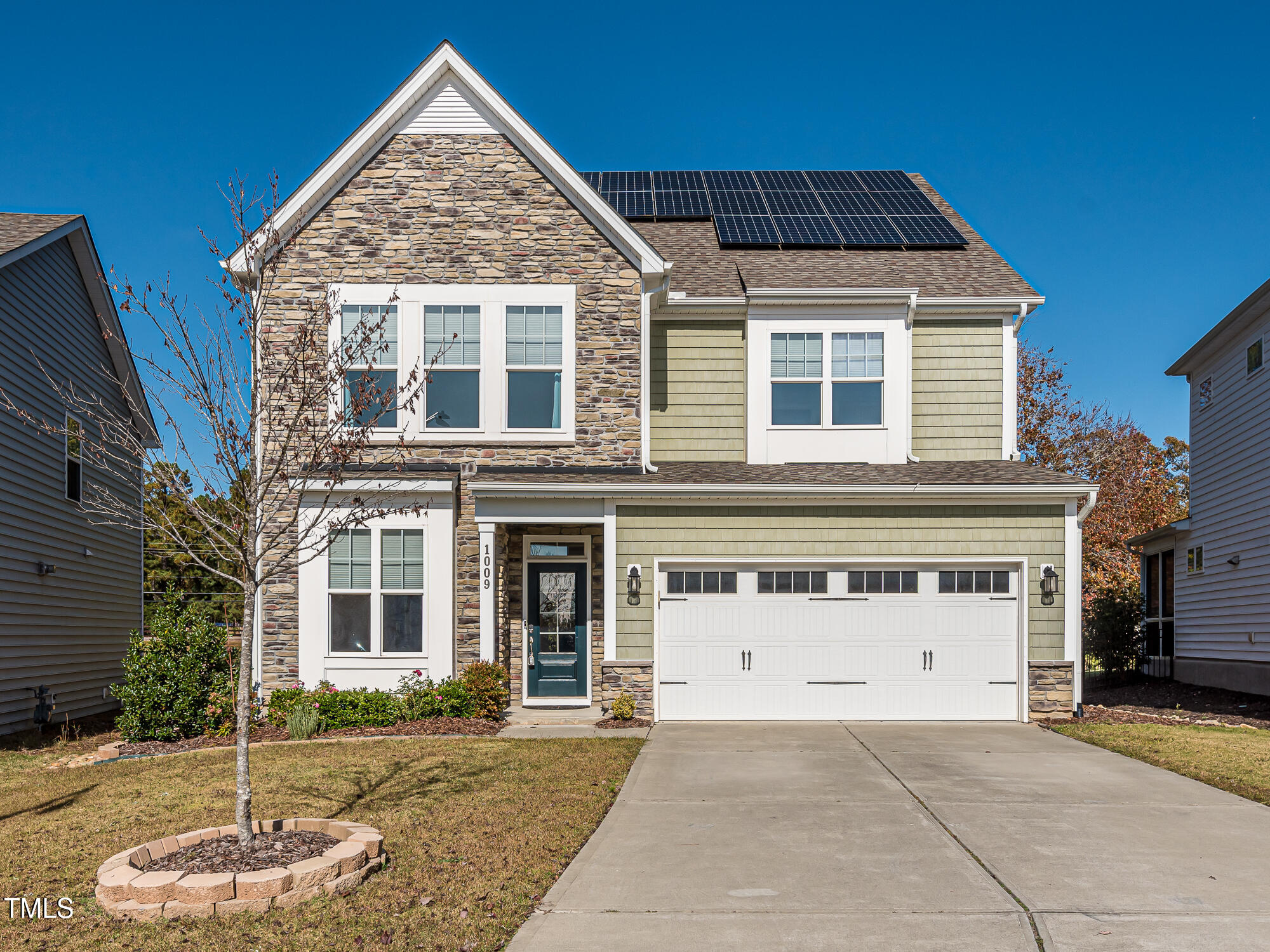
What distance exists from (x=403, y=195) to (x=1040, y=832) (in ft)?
38.7

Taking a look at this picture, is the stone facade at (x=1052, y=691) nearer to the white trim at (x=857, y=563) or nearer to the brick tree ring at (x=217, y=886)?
the white trim at (x=857, y=563)

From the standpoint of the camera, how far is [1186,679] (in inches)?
798

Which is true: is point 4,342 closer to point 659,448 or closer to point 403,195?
point 403,195

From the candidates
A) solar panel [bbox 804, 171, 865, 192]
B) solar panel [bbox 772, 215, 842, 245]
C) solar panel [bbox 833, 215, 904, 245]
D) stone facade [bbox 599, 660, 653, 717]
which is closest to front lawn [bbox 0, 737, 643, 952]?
stone facade [bbox 599, 660, 653, 717]

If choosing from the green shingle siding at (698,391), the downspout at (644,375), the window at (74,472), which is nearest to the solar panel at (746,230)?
the green shingle siding at (698,391)

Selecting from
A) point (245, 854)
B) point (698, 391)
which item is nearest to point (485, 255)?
point (698, 391)

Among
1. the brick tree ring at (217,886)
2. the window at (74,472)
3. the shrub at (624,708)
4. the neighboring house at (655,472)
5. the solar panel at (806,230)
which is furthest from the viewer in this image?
the solar panel at (806,230)

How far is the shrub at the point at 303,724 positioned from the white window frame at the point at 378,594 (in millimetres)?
1135

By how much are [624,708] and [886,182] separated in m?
12.6

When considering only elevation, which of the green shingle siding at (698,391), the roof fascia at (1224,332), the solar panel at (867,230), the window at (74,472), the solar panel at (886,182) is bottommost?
the window at (74,472)

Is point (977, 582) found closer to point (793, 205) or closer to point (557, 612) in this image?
point (557, 612)

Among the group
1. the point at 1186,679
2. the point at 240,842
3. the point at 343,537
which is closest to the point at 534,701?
the point at 343,537

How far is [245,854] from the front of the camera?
6.35 metres

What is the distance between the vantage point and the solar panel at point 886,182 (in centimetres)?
1991
